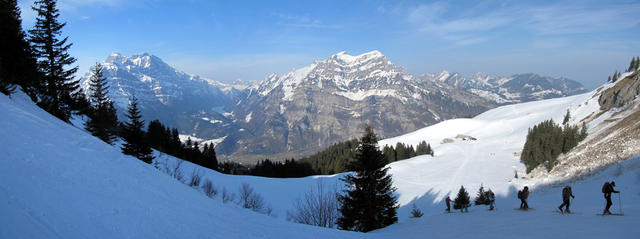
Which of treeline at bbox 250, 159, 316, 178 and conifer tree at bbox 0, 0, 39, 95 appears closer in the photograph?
conifer tree at bbox 0, 0, 39, 95

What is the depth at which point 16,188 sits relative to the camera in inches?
280

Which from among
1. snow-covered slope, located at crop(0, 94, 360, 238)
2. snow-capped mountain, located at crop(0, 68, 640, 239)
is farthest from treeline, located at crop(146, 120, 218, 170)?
snow-covered slope, located at crop(0, 94, 360, 238)

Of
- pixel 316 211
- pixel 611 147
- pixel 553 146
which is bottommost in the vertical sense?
pixel 316 211

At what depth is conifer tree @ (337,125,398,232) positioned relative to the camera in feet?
80.2

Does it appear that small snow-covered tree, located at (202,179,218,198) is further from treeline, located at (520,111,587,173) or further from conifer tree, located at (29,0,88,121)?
treeline, located at (520,111,587,173)

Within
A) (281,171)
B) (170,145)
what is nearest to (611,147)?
(281,171)

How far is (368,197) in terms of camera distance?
2470 cm

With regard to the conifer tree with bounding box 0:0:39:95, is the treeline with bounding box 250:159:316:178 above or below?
below

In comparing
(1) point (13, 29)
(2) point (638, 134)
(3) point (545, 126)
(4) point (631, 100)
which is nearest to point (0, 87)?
(1) point (13, 29)

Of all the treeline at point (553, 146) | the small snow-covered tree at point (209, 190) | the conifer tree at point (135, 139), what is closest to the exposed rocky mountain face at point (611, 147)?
the treeline at point (553, 146)

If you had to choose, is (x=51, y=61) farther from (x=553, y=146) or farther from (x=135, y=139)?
(x=553, y=146)

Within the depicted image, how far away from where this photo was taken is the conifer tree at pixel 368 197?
2444cm

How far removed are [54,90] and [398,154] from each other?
9251 centimetres

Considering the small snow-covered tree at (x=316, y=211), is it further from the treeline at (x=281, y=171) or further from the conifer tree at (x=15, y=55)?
the treeline at (x=281, y=171)
